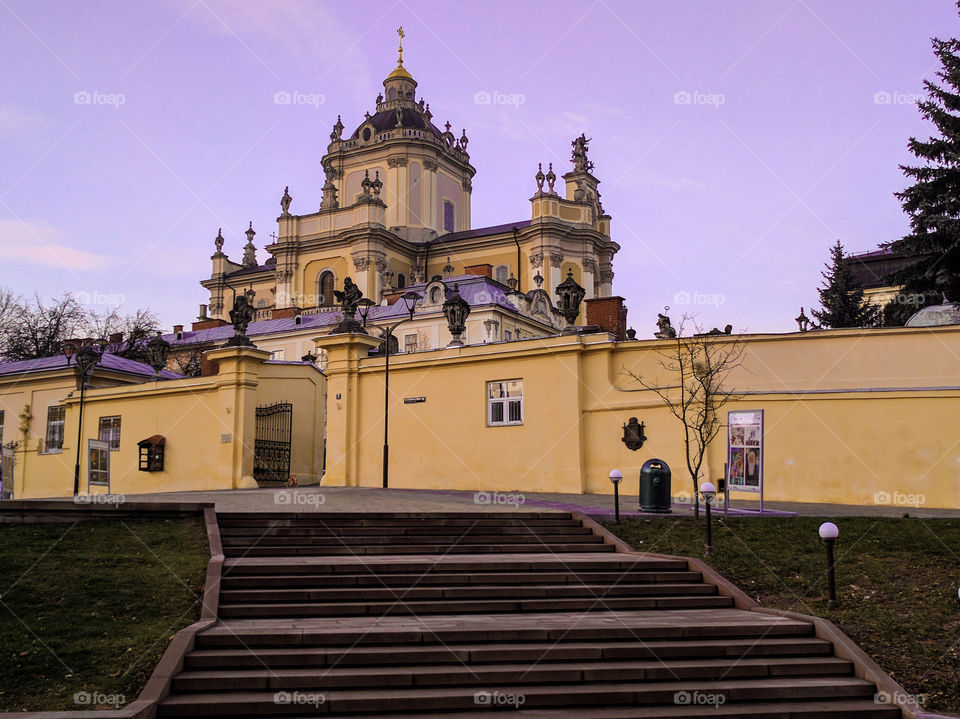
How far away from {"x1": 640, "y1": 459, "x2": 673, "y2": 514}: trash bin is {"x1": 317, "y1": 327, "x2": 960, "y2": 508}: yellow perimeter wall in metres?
3.77

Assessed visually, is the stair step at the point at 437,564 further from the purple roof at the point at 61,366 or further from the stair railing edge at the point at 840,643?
the purple roof at the point at 61,366

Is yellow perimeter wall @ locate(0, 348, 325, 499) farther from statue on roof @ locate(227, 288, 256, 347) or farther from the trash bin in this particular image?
the trash bin

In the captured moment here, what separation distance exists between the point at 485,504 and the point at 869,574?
25.5 ft

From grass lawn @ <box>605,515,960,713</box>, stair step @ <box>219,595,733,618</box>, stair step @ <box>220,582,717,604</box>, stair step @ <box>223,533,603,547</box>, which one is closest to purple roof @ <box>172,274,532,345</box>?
stair step @ <box>223,533,603,547</box>

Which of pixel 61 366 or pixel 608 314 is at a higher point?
pixel 608 314

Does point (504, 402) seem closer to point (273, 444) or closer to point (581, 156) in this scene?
point (273, 444)

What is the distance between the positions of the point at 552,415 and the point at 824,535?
11166 millimetres

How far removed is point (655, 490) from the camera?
16.7 meters

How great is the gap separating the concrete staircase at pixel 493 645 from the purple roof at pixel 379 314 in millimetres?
33750

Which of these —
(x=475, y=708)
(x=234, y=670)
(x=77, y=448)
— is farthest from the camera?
(x=77, y=448)

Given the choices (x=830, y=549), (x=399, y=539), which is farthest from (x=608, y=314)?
(x=830, y=549)

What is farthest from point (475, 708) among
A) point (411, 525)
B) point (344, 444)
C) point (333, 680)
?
point (344, 444)

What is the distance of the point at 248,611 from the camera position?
1101cm

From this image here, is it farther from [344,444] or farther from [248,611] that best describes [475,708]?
[344,444]
